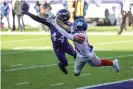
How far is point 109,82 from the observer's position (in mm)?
10203

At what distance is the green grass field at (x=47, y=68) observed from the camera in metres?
10.1

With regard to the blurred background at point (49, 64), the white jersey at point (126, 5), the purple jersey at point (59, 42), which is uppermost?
the purple jersey at point (59, 42)

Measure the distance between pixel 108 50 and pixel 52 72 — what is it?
5416mm

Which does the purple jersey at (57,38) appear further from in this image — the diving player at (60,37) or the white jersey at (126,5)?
the white jersey at (126,5)

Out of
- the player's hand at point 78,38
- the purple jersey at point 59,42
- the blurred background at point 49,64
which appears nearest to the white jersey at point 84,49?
the player's hand at point 78,38

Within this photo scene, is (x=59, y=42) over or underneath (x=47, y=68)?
over

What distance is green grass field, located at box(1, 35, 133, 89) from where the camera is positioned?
33.2 ft

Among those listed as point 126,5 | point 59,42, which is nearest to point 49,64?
point 59,42

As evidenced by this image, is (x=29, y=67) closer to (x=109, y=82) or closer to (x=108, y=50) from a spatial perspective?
(x=109, y=82)

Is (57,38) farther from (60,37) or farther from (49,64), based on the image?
(49,64)

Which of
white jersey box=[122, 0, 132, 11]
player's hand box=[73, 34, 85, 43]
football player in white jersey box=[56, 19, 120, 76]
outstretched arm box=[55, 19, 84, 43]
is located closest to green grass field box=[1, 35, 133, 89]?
football player in white jersey box=[56, 19, 120, 76]

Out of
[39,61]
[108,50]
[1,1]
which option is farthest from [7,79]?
[1,1]

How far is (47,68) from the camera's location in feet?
41.0

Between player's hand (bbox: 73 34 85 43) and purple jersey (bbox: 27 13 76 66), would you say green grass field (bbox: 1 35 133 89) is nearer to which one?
purple jersey (bbox: 27 13 76 66)
